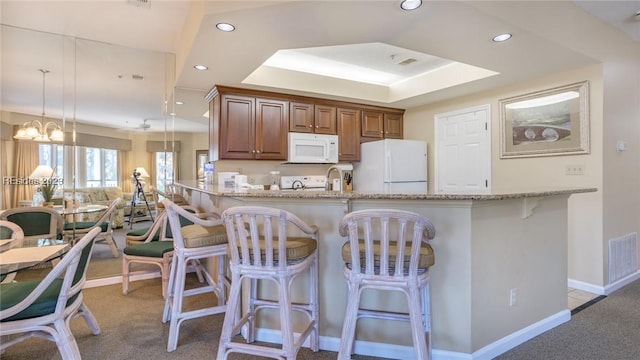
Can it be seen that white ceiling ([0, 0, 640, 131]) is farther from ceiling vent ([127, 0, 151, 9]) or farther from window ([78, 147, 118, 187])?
window ([78, 147, 118, 187])

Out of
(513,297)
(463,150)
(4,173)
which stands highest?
(463,150)

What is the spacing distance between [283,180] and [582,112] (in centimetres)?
342

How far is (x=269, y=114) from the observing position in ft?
13.0

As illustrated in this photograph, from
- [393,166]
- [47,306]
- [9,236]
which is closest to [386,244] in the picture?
[47,306]

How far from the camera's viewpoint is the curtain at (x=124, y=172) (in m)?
3.74

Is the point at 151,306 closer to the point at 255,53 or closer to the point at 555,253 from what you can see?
the point at 255,53

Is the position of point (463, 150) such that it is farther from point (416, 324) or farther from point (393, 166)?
point (416, 324)

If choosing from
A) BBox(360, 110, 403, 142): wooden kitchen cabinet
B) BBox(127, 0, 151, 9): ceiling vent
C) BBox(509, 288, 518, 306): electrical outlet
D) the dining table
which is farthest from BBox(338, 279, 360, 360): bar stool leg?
BBox(360, 110, 403, 142): wooden kitchen cabinet

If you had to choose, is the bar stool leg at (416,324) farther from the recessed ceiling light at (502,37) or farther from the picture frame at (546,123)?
the picture frame at (546,123)

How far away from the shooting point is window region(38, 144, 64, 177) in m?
3.10

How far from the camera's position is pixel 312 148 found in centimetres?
424

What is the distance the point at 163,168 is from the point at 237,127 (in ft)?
3.41

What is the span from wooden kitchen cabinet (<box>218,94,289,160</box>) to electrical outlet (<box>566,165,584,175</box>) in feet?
10.2

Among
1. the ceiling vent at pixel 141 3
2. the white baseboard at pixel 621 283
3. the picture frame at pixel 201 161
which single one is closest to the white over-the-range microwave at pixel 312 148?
the picture frame at pixel 201 161
